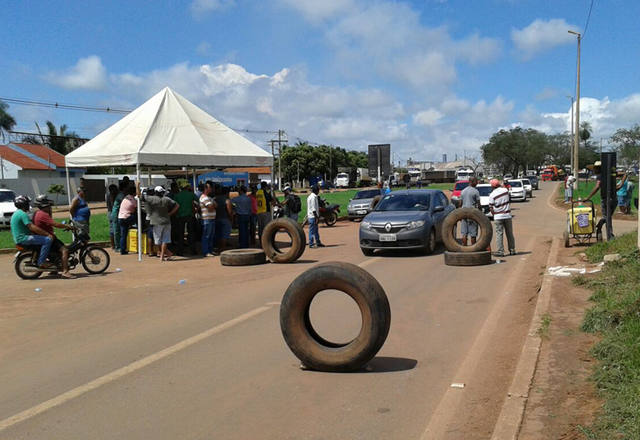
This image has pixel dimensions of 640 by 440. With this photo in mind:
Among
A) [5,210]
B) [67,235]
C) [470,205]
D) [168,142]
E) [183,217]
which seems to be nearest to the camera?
[470,205]

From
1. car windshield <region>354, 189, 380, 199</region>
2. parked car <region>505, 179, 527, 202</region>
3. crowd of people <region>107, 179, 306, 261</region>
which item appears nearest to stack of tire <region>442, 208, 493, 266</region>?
crowd of people <region>107, 179, 306, 261</region>

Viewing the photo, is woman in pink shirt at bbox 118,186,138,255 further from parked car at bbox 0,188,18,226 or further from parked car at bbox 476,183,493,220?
parked car at bbox 476,183,493,220

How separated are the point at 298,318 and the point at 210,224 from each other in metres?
10.2

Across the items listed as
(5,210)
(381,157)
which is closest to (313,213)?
(5,210)

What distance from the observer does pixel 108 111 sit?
1743 inches

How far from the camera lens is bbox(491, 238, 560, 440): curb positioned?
14.1 ft

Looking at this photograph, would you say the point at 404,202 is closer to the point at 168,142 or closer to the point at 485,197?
the point at 168,142

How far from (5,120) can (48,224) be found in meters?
50.4

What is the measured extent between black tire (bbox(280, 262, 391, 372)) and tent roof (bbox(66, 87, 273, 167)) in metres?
10.0

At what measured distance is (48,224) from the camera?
12.1 meters

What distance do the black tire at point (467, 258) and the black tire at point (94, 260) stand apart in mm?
7350

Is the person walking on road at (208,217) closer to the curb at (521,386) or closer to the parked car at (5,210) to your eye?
the curb at (521,386)

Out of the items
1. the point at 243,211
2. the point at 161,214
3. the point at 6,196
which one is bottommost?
the point at 243,211

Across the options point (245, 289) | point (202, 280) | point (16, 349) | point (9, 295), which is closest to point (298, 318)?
point (16, 349)
